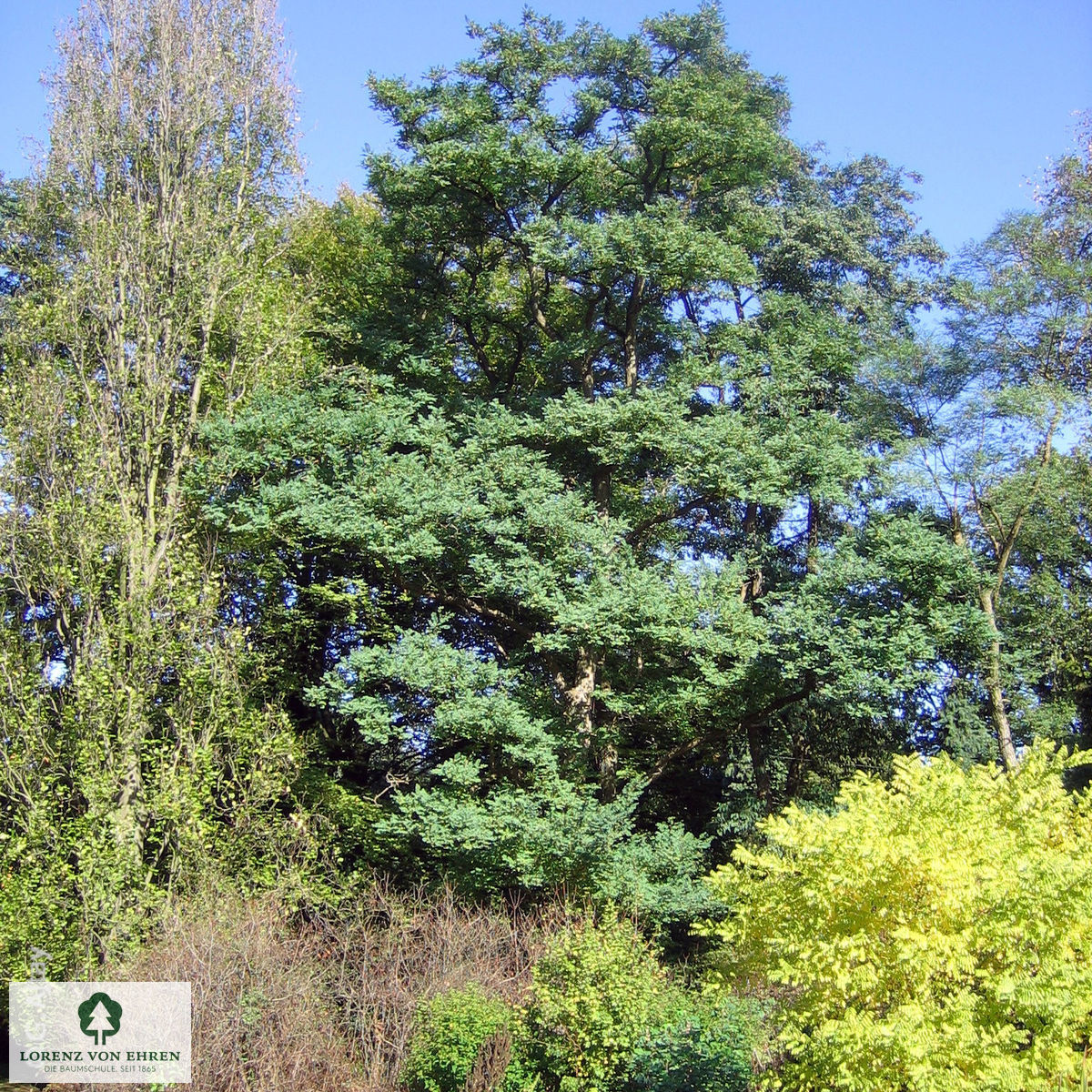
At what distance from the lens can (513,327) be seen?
1980cm

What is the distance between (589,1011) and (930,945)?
12.3ft

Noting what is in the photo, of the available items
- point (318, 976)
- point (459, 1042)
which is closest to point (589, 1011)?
point (459, 1042)

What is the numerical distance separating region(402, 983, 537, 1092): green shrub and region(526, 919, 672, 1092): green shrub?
272 mm

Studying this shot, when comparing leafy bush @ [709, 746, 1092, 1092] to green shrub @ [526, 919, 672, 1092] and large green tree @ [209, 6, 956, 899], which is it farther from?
large green tree @ [209, 6, 956, 899]

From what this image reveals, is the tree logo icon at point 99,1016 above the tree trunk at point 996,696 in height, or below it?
below

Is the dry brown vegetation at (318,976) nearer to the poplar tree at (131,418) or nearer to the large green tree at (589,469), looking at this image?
the large green tree at (589,469)

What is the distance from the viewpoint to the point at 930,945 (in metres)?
6.14

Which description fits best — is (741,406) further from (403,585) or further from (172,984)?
(172,984)

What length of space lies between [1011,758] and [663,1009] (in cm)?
828

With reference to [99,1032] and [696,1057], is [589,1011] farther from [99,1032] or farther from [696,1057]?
[99,1032]

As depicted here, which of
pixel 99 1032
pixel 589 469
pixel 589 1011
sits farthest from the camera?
pixel 589 469

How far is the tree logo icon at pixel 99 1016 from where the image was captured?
1016 centimetres

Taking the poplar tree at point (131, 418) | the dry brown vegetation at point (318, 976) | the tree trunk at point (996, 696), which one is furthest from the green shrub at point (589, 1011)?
the tree trunk at point (996, 696)

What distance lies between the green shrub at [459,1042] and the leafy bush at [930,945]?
136 inches
